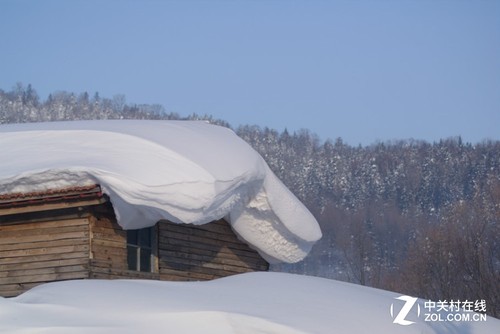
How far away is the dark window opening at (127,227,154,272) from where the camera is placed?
49.5 feet

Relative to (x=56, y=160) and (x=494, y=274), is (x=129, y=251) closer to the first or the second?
(x=56, y=160)

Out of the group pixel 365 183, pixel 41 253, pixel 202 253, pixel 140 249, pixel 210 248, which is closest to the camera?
pixel 41 253

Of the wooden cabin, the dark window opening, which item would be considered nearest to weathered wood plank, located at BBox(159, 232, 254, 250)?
the dark window opening

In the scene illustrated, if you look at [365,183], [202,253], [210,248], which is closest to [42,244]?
[202,253]

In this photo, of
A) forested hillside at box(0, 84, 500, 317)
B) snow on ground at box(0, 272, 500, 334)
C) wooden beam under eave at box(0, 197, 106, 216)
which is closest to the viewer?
snow on ground at box(0, 272, 500, 334)

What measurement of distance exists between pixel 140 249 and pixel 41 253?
1.68 m

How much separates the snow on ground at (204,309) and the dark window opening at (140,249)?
3.42 m

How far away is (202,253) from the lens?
1647cm

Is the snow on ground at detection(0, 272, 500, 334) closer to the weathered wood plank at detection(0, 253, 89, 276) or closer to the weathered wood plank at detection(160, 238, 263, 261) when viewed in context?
the weathered wood plank at detection(0, 253, 89, 276)

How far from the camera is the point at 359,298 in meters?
11.8

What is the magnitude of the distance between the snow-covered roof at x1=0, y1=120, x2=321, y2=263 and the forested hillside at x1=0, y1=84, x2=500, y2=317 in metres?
27.3

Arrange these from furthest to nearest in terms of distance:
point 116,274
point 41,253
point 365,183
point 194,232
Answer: point 365,183 → point 194,232 → point 116,274 → point 41,253

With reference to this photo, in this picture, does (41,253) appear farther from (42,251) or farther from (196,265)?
(196,265)

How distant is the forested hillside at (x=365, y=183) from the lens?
69106mm
